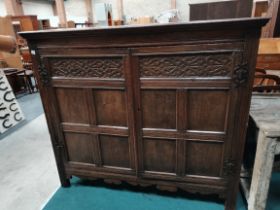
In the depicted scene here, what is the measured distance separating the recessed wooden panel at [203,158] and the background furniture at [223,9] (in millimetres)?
4675

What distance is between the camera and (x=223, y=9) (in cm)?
514

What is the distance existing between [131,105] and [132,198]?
806 mm

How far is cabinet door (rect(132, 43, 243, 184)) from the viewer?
123cm

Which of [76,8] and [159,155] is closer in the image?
[159,155]

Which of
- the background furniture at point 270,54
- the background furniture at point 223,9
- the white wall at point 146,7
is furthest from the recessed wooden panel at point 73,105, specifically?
the white wall at point 146,7

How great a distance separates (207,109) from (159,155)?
490 mm

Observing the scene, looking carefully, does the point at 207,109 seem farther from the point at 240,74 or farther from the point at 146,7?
the point at 146,7

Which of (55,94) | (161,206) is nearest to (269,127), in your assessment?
(161,206)

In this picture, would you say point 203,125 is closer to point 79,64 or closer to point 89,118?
point 89,118

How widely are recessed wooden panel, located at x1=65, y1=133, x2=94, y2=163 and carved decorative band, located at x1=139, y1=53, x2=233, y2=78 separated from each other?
71cm

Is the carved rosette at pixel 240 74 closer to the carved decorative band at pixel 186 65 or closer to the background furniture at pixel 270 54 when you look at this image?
the carved decorative band at pixel 186 65

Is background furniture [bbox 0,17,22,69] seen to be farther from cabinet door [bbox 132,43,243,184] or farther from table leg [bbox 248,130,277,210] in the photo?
table leg [bbox 248,130,277,210]

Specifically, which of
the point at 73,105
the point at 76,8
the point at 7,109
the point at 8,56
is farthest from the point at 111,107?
the point at 76,8

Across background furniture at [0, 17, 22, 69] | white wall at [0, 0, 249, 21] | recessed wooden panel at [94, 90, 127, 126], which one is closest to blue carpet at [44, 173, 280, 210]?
recessed wooden panel at [94, 90, 127, 126]
